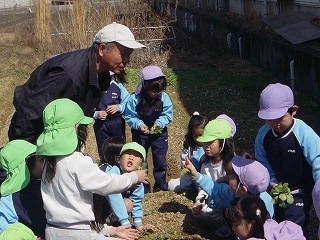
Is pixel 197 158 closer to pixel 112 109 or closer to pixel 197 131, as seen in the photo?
pixel 197 131

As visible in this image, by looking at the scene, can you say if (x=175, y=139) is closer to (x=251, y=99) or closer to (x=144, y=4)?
(x=251, y=99)

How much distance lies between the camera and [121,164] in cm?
560

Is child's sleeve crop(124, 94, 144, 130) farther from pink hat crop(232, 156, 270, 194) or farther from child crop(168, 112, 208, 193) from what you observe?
pink hat crop(232, 156, 270, 194)

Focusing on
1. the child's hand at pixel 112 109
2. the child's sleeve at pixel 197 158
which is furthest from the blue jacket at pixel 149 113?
the child's sleeve at pixel 197 158

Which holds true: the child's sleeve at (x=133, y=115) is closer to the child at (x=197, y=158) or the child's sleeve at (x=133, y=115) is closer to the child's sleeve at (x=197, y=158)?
the child at (x=197, y=158)

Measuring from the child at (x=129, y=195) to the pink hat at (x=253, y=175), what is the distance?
3.46ft

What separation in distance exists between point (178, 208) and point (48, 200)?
237 cm

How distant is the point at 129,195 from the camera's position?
5699mm

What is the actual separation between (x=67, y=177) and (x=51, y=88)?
630 millimetres

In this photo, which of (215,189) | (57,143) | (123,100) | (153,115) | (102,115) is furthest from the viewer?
(123,100)

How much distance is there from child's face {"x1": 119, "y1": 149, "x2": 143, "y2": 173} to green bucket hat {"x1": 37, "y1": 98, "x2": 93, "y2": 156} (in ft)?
4.55

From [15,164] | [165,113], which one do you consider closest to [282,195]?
[15,164]

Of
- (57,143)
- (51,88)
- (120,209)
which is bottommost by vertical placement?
(120,209)

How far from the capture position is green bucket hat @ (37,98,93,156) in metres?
4.08
